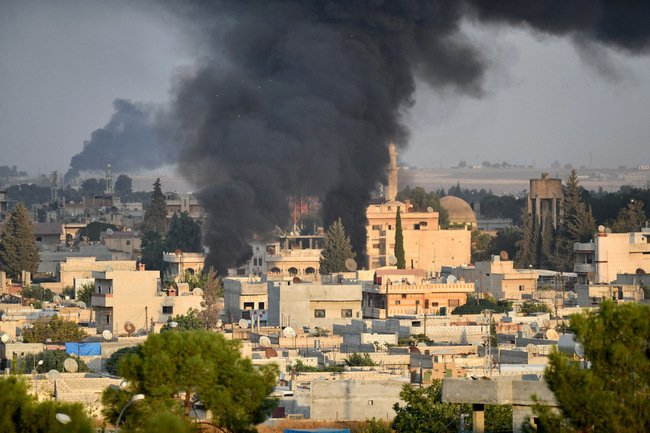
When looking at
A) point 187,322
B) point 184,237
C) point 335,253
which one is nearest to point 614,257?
point 335,253

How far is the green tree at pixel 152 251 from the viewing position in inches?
2323

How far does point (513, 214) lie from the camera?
110562 millimetres

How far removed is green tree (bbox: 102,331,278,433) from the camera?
12.0 metres

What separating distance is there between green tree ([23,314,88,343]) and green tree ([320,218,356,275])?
2364 centimetres

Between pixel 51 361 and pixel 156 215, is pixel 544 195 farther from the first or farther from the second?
pixel 51 361

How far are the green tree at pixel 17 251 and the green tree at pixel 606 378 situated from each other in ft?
154

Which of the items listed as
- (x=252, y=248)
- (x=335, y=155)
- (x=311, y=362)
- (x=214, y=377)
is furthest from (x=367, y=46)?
(x=214, y=377)

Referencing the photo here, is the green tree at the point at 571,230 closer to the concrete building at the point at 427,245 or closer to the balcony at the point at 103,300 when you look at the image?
the concrete building at the point at 427,245

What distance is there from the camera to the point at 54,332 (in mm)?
27922

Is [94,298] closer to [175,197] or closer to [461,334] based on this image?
[461,334]

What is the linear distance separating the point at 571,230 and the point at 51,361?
38197 mm

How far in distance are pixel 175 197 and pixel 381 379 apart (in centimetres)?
7588

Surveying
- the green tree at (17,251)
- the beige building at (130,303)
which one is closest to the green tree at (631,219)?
the green tree at (17,251)

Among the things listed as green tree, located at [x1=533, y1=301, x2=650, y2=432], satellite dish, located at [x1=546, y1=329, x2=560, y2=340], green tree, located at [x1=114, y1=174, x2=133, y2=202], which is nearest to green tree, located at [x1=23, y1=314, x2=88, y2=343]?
satellite dish, located at [x1=546, y1=329, x2=560, y2=340]
